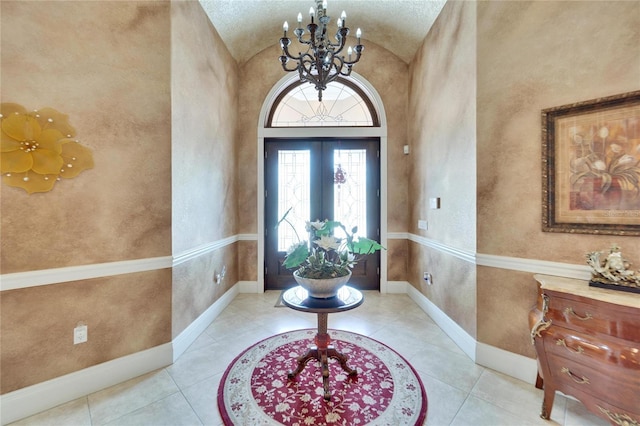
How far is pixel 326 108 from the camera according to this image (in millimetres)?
3930

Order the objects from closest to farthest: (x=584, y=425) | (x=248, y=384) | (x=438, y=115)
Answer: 1. (x=584, y=425)
2. (x=248, y=384)
3. (x=438, y=115)

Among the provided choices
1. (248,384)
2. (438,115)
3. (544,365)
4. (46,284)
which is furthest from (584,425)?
(46,284)

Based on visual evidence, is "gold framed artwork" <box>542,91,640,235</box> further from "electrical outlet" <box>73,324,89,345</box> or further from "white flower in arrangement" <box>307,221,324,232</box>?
"electrical outlet" <box>73,324,89,345</box>

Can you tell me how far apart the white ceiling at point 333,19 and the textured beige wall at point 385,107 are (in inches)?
7.7

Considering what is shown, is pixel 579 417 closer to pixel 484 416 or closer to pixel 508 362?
pixel 508 362

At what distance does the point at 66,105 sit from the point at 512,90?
11.1 ft

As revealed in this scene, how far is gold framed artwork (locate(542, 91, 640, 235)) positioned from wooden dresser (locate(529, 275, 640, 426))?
1.54 feet

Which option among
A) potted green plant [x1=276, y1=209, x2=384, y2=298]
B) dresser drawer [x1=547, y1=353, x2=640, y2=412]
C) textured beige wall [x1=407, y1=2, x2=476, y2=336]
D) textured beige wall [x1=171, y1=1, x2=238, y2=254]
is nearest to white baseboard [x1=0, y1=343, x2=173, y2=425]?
textured beige wall [x1=171, y1=1, x2=238, y2=254]

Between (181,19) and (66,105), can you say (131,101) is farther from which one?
(181,19)

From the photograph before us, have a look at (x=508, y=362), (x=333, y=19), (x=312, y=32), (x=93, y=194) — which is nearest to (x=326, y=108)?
(x=333, y=19)

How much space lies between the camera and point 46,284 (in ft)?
5.70

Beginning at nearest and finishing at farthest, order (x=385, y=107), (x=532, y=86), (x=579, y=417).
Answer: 1. (x=579, y=417)
2. (x=532, y=86)
3. (x=385, y=107)

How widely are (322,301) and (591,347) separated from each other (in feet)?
5.15

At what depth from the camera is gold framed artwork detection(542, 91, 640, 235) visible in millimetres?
1629
